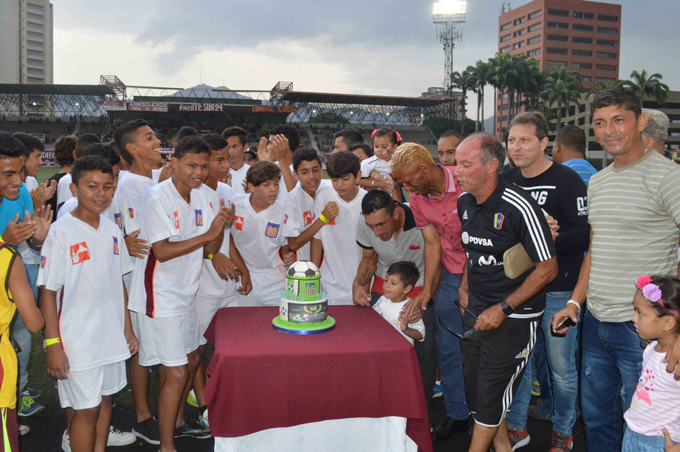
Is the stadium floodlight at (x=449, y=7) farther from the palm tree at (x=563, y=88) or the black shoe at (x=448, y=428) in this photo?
the black shoe at (x=448, y=428)

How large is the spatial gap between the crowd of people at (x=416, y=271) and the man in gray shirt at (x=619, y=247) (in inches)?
0.5

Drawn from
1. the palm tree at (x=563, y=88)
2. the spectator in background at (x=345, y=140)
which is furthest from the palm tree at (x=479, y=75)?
the spectator in background at (x=345, y=140)

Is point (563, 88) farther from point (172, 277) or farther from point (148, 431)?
point (148, 431)

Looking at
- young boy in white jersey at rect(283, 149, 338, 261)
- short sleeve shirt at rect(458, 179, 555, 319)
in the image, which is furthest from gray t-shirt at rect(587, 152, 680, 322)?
young boy in white jersey at rect(283, 149, 338, 261)

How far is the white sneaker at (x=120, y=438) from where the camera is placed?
148 inches

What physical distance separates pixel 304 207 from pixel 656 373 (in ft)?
10.7

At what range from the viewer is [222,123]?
→ 5334cm

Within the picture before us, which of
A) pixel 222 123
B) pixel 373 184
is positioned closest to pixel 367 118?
pixel 222 123

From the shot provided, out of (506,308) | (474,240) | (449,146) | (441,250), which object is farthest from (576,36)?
(506,308)

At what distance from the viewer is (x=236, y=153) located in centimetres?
614

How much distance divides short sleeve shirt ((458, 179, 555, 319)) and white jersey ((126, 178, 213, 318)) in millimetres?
2098

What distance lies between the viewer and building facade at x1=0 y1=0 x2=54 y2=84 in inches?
4535

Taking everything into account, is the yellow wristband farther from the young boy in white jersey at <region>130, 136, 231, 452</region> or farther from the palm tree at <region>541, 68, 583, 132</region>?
the palm tree at <region>541, 68, 583, 132</region>

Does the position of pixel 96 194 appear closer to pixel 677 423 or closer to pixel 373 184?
pixel 373 184
